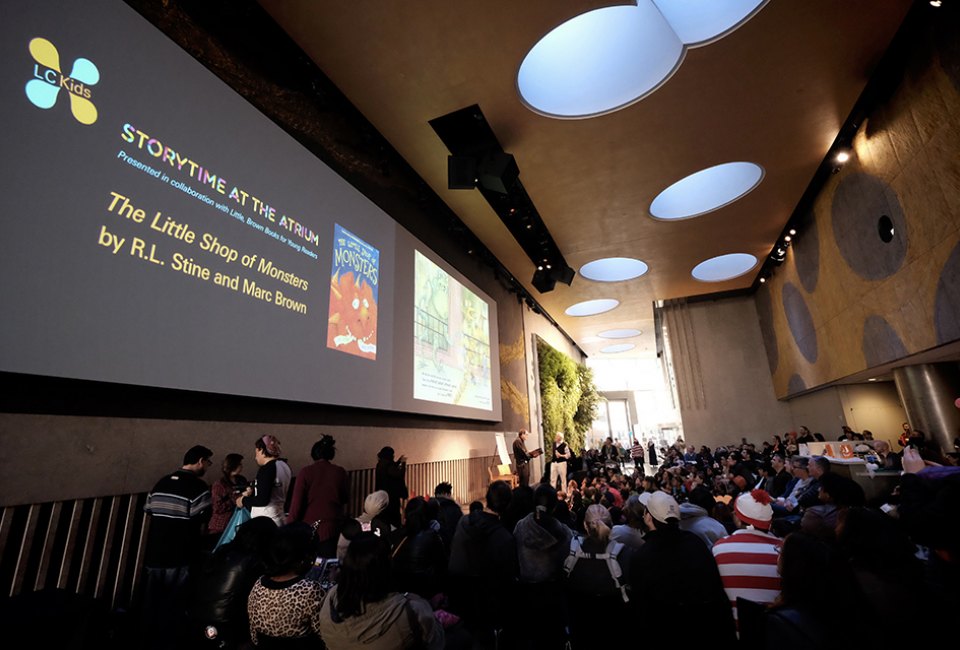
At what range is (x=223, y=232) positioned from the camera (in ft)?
11.1

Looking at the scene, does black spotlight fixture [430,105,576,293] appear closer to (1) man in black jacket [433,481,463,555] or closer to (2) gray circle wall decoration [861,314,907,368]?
(1) man in black jacket [433,481,463,555]

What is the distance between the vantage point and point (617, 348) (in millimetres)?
19656

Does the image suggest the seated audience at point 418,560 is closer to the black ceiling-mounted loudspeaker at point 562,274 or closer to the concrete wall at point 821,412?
the black ceiling-mounted loudspeaker at point 562,274

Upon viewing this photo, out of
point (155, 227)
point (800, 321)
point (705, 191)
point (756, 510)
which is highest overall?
point (705, 191)

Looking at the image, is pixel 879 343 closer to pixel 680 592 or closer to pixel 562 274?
pixel 562 274

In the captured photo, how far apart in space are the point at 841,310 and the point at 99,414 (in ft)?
34.3

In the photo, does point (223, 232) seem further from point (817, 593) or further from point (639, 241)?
point (639, 241)

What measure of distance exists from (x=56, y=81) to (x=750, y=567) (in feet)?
14.9

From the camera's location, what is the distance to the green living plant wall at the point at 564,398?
1242 cm

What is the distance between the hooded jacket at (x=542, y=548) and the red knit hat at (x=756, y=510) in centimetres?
94

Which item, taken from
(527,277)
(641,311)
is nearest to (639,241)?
(527,277)

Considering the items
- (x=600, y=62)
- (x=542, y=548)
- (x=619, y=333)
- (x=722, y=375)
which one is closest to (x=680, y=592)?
(x=542, y=548)

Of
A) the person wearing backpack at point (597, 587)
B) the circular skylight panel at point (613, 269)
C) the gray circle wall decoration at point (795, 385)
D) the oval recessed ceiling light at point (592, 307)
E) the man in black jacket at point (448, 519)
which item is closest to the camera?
the person wearing backpack at point (597, 587)

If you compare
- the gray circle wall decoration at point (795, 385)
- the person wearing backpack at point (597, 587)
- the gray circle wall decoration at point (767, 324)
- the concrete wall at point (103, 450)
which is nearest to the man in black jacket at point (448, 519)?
the person wearing backpack at point (597, 587)
